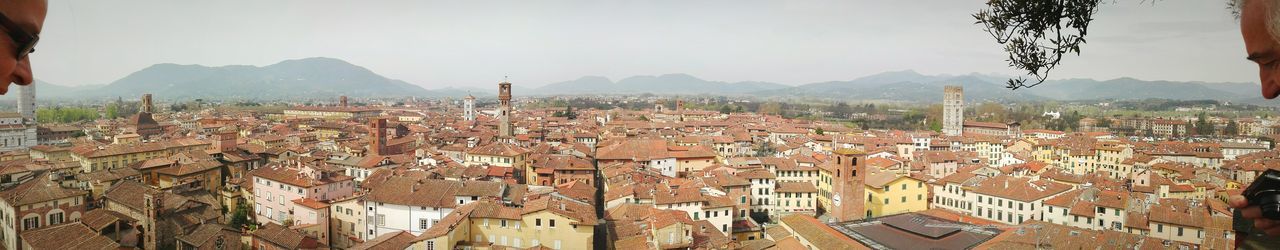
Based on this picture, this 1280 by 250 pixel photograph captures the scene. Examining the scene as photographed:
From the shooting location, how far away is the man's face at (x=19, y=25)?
137cm

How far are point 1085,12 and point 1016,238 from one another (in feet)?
53.9

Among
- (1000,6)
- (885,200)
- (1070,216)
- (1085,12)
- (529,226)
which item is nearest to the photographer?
(1085,12)

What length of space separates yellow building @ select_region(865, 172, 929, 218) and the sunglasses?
88.6 ft

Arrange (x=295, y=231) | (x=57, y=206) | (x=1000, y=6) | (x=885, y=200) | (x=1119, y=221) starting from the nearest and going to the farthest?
(x=1000, y=6), (x=295, y=231), (x=57, y=206), (x=1119, y=221), (x=885, y=200)

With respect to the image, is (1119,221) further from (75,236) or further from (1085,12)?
(75,236)

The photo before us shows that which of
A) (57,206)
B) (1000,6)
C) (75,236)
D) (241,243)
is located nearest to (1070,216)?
(1000,6)

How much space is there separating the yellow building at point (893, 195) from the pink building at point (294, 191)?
18385 millimetres

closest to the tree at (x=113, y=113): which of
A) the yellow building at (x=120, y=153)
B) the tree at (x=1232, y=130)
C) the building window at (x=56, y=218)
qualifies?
the yellow building at (x=120, y=153)

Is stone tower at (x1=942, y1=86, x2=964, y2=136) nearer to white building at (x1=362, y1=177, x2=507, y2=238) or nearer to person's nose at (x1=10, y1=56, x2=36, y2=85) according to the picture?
white building at (x1=362, y1=177, x2=507, y2=238)

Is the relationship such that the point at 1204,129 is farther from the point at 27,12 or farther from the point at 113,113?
the point at 113,113

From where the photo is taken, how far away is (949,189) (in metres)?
28.0

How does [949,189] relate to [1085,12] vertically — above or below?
below

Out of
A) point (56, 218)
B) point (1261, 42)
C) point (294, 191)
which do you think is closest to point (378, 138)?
point (294, 191)

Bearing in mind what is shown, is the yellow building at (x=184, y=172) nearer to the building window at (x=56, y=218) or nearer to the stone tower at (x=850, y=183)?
the building window at (x=56, y=218)
